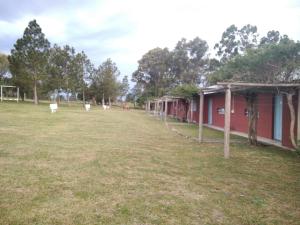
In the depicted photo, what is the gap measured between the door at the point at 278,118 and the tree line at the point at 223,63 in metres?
1.98

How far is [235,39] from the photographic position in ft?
111

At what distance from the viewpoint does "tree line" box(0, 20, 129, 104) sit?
1489 inches

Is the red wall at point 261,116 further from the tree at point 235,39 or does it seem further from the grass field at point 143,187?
the tree at point 235,39

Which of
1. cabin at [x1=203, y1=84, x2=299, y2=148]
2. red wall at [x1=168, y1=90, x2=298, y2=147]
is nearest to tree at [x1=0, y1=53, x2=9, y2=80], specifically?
red wall at [x1=168, y1=90, x2=298, y2=147]

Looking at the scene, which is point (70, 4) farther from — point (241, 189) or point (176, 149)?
point (241, 189)

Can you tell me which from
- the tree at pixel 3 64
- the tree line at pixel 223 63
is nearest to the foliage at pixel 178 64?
the tree line at pixel 223 63

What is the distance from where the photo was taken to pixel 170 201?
12.4 feet

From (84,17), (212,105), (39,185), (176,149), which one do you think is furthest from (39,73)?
(39,185)

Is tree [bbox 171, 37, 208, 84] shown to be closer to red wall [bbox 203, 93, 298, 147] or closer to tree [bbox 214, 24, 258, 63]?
tree [bbox 214, 24, 258, 63]

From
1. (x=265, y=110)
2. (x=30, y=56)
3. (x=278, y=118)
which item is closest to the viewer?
(x=278, y=118)

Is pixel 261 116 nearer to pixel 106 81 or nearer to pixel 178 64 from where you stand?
pixel 178 64

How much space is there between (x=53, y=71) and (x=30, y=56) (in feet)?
15.7

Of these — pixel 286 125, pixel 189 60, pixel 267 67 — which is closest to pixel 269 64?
pixel 267 67

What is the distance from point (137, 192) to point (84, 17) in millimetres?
13565
